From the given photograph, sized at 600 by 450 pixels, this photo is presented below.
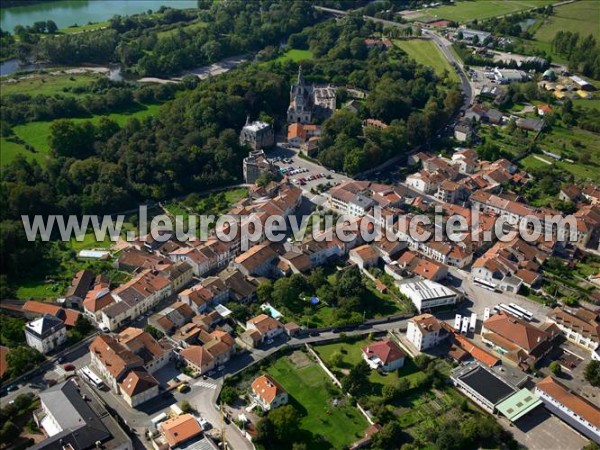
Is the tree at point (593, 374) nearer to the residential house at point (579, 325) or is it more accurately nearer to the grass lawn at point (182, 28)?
the residential house at point (579, 325)

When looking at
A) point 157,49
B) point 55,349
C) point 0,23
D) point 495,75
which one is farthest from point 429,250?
point 0,23

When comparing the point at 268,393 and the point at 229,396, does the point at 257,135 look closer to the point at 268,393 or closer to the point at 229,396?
the point at 229,396

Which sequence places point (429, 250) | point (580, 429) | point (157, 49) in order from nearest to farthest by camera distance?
point (580, 429) < point (429, 250) < point (157, 49)

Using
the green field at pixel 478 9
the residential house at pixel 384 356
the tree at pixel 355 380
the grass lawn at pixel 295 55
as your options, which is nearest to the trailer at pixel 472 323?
the residential house at pixel 384 356

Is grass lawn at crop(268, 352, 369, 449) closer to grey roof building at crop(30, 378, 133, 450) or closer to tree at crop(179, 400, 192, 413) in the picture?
tree at crop(179, 400, 192, 413)

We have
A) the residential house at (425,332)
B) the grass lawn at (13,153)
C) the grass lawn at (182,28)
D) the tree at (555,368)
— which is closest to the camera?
the tree at (555,368)

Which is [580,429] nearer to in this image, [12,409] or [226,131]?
[12,409]

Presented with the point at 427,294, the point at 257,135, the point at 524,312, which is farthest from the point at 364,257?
the point at 257,135
